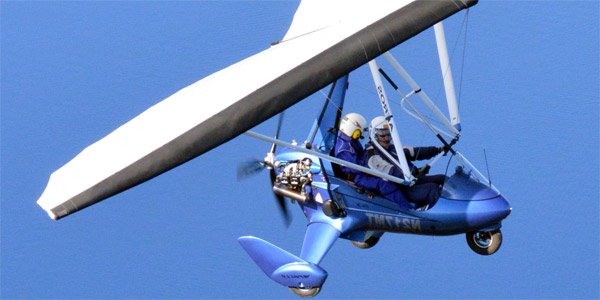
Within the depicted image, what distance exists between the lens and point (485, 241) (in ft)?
51.1

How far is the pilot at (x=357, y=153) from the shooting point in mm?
15352

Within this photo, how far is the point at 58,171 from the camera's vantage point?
14477mm

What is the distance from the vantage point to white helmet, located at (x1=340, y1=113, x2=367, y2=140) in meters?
15.4

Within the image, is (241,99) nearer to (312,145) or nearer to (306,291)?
(312,145)

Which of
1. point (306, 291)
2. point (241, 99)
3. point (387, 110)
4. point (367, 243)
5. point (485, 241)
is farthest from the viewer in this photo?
point (367, 243)

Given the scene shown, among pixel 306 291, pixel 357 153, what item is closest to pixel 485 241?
pixel 357 153

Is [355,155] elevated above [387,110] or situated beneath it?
situated beneath

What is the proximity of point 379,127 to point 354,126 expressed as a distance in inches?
10.6

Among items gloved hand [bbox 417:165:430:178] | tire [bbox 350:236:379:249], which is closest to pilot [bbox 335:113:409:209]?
gloved hand [bbox 417:165:430:178]

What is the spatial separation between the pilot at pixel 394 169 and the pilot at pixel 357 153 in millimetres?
104

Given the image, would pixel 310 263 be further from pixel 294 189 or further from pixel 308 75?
pixel 308 75

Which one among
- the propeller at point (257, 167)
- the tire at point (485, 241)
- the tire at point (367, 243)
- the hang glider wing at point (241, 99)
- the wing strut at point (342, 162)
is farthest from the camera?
the tire at point (367, 243)

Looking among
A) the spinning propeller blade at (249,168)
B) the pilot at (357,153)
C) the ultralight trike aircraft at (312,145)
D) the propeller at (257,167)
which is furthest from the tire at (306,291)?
the spinning propeller blade at (249,168)

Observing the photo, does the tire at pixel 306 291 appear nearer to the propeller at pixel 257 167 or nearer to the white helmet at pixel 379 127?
the propeller at pixel 257 167
